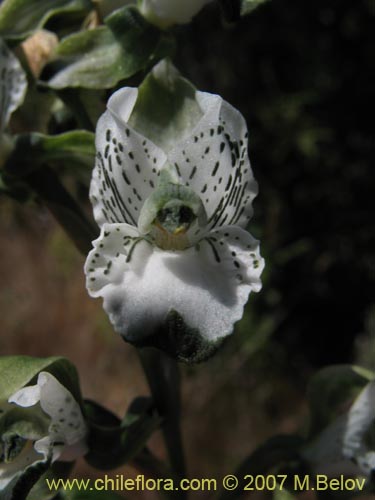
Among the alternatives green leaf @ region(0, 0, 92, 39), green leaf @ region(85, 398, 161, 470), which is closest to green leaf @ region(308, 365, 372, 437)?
green leaf @ region(85, 398, 161, 470)

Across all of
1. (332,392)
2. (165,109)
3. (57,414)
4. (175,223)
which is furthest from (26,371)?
(332,392)

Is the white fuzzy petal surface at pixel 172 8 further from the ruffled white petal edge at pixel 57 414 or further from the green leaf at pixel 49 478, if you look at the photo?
the green leaf at pixel 49 478

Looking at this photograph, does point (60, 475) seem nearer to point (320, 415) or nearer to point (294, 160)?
point (320, 415)

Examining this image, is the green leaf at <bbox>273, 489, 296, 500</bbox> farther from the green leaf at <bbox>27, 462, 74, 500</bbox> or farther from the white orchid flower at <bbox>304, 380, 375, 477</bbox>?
the green leaf at <bbox>27, 462, 74, 500</bbox>

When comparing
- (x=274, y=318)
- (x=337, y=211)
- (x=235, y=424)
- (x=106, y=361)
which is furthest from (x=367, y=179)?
(x=106, y=361)

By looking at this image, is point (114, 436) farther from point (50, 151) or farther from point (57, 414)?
point (50, 151)

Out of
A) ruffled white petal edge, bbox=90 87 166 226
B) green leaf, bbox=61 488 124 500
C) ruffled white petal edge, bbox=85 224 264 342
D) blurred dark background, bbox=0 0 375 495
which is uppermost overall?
ruffled white petal edge, bbox=90 87 166 226
